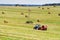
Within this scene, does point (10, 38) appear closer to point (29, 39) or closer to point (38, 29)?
point (29, 39)

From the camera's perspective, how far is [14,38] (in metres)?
31.4

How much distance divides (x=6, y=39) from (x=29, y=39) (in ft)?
8.60

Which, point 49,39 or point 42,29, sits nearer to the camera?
point 49,39

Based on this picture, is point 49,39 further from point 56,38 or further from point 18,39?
point 18,39

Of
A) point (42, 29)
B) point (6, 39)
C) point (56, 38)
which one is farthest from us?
point (42, 29)

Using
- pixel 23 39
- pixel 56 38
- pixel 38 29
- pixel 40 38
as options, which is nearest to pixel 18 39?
pixel 23 39

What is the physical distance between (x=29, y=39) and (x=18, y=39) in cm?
131

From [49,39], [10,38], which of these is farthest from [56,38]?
[10,38]

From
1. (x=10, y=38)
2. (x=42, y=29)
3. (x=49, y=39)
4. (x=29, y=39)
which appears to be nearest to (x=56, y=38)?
(x=49, y=39)

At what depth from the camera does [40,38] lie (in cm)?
3188

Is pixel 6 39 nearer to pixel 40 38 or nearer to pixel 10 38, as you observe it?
pixel 10 38

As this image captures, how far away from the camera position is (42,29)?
42031 mm

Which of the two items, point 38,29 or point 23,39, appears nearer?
point 23,39

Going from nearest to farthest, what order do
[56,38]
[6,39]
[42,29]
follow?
[6,39] < [56,38] < [42,29]
